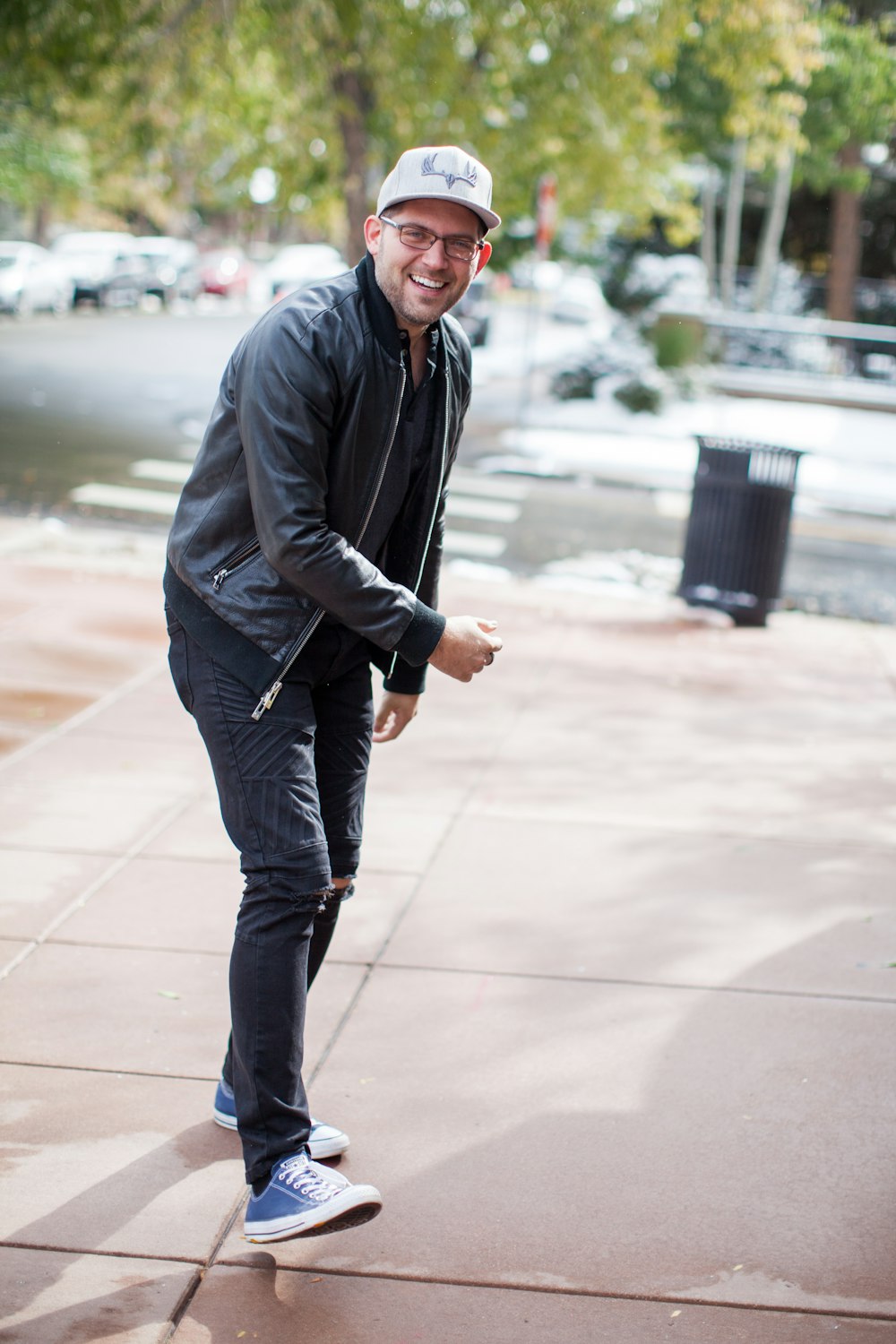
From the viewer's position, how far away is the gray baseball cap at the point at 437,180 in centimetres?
270

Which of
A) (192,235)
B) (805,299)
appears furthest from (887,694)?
(192,235)

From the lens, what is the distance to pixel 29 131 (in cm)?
2434

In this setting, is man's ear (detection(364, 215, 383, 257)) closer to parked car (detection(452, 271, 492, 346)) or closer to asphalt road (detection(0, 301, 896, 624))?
asphalt road (detection(0, 301, 896, 624))

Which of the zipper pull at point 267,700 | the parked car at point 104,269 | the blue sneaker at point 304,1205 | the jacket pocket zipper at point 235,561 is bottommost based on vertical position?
the blue sneaker at point 304,1205

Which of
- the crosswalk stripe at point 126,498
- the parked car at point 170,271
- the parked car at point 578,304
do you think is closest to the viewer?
the crosswalk stripe at point 126,498

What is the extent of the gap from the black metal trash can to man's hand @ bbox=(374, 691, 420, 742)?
6257 millimetres

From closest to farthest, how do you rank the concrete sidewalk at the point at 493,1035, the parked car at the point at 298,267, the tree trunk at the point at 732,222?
the concrete sidewalk at the point at 493,1035 → the tree trunk at the point at 732,222 → the parked car at the point at 298,267

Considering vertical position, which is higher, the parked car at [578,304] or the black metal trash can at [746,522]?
the parked car at [578,304]

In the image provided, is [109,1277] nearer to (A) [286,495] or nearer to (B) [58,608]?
(A) [286,495]

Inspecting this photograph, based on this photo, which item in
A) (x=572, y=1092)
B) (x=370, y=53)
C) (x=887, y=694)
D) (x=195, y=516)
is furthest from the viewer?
(x=370, y=53)

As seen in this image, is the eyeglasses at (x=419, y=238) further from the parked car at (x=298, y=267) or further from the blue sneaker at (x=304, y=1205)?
the parked car at (x=298, y=267)

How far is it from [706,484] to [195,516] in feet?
22.9

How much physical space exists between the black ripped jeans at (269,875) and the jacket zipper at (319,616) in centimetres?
3

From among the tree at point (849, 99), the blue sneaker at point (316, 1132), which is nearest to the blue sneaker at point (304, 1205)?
the blue sneaker at point (316, 1132)
